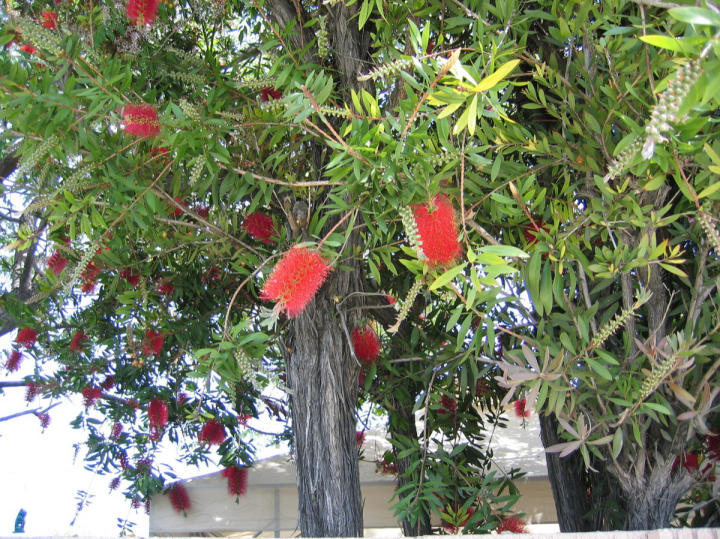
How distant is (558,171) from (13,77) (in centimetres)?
150

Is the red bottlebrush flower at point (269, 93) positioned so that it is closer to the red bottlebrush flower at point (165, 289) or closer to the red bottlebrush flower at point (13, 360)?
the red bottlebrush flower at point (165, 289)

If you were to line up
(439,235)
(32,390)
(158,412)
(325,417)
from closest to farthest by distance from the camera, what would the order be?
(439,235)
(325,417)
(158,412)
(32,390)

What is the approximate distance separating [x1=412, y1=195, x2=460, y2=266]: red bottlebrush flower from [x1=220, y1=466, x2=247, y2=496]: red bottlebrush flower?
2020mm

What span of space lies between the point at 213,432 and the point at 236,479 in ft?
1.03

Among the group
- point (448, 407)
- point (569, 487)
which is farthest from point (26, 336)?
point (569, 487)

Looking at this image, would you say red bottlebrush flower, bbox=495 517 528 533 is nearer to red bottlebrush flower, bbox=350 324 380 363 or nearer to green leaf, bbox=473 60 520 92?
red bottlebrush flower, bbox=350 324 380 363

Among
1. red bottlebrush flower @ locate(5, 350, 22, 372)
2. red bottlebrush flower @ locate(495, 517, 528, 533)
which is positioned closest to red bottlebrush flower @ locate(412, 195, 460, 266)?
red bottlebrush flower @ locate(495, 517, 528, 533)

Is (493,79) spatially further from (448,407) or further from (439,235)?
(448,407)

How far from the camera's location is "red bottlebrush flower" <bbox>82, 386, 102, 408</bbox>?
3200mm

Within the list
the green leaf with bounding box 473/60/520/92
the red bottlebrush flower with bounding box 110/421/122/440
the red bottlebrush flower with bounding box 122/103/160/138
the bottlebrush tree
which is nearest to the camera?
the green leaf with bounding box 473/60/520/92

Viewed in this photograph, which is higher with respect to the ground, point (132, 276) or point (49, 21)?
point (49, 21)

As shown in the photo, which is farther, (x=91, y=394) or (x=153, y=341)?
(x=91, y=394)

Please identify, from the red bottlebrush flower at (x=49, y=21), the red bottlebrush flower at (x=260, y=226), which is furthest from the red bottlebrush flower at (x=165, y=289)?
the red bottlebrush flower at (x=49, y=21)

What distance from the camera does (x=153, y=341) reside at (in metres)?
2.62
